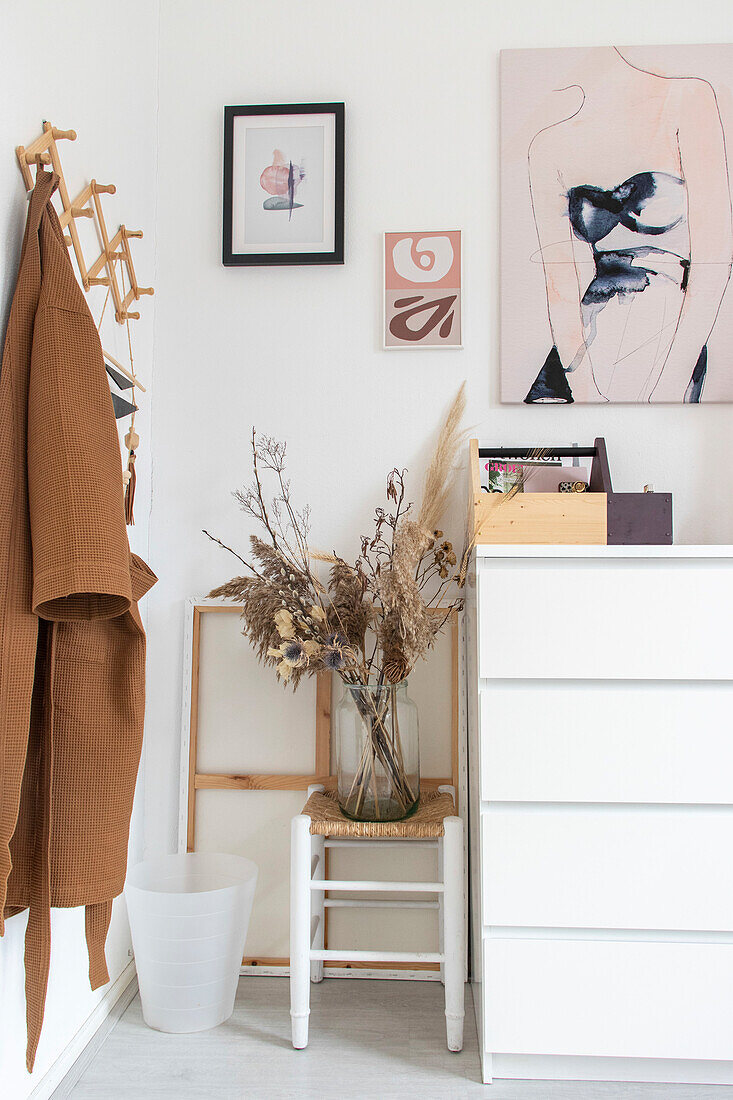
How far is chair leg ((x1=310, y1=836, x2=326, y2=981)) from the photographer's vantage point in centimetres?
187

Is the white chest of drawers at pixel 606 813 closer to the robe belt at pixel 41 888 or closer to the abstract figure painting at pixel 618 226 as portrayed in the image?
the abstract figure painting at pixel 618 226

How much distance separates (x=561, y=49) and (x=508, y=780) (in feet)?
5.72

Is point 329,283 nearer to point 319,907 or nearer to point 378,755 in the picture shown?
Result: point 378,755

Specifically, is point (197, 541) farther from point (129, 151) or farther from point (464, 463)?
point (129, 151)

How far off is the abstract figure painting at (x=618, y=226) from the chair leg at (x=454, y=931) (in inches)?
40.8

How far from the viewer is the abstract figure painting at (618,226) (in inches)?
78.3

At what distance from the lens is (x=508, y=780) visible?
1.54 m

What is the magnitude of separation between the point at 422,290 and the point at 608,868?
1366 mm

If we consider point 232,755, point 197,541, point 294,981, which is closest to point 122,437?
point 197,541

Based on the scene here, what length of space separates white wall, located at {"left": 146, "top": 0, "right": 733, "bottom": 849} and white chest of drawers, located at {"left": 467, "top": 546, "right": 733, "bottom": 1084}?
58 centimetres

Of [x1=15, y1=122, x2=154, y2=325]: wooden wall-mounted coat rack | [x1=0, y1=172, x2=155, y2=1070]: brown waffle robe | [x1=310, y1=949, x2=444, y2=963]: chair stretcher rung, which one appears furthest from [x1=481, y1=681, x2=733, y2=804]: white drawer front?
[x1=15, y1=122, x2=154, y2=325]: wooden wall-mounted coat rack

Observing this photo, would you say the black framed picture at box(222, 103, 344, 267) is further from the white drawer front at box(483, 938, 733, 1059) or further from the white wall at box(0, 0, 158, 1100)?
the white drawer front at box(483, 938, 733, 1059)

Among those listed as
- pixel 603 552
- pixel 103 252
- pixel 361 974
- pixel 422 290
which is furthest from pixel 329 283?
pixel 361 974

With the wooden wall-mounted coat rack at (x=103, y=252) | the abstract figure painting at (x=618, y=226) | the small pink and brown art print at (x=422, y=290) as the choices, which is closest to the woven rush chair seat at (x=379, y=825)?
the wooden wall-mounted coat rack at (x=103, y=252)
